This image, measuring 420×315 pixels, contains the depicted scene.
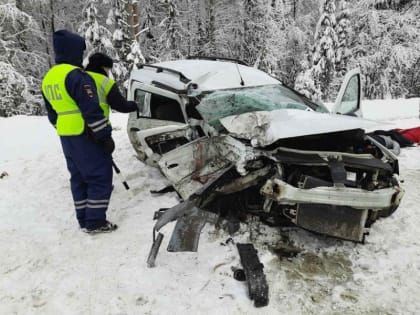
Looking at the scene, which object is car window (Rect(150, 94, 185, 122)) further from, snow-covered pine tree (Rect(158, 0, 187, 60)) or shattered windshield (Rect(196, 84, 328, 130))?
snow-covered pine tree (Rect(158, 0, 187, 60))

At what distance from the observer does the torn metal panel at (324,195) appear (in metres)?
2.53

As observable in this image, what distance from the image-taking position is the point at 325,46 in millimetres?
15547

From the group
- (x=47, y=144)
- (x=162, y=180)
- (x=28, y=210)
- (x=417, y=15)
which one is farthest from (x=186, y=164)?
(x=417, y=15)

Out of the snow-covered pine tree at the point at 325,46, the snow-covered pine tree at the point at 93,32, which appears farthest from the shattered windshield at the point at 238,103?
the snow-covered pine tree at the point at 93,32

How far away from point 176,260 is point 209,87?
1.91 m

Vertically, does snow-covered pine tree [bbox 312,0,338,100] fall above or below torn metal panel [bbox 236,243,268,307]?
above

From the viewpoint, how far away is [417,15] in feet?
49.3

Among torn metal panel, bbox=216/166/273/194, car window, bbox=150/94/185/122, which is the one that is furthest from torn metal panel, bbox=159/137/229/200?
car window, bbox=150/94/185/122

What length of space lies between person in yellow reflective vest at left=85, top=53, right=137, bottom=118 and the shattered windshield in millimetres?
807

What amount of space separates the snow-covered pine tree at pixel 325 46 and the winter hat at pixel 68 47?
1461 centimetres

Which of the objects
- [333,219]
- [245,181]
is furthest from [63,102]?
[333,219]

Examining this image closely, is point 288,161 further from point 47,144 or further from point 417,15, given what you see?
point 417,15

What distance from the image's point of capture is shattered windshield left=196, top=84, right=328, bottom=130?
10.4 feet

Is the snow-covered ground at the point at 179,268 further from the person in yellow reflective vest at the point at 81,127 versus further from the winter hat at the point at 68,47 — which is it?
the winter hat at the point at 68,47
